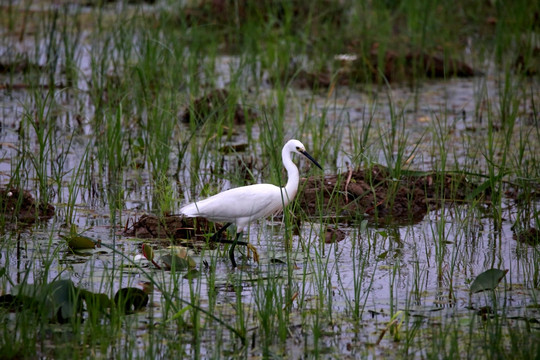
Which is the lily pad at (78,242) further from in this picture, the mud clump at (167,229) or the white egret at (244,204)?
the white egret at (244,204)

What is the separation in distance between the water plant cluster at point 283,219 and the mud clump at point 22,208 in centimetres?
2

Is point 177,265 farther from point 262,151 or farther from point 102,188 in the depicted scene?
point 262,151

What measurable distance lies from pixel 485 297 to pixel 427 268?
750 millimetres

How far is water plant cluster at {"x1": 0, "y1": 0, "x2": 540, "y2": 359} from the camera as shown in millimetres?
3928

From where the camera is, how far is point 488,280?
4.50 meters

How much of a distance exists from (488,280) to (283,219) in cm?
160

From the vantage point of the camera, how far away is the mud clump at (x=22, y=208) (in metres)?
5.61

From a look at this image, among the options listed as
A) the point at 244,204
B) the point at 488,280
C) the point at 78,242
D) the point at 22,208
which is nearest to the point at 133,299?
the point at 78,242

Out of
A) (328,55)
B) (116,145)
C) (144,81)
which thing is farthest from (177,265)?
(328,55)

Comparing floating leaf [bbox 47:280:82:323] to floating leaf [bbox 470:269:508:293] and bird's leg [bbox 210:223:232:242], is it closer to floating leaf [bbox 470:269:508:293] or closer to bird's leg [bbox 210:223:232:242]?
bird's leg [bbox 210:223:232:242]

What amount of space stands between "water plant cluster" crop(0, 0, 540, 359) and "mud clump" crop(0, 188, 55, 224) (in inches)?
0.7

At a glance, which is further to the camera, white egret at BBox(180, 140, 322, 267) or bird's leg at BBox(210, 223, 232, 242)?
bird's leg at BBox(210, 223, 232, 242)

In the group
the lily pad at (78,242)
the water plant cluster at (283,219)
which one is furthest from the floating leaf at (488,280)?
the lily pad at (78,242)

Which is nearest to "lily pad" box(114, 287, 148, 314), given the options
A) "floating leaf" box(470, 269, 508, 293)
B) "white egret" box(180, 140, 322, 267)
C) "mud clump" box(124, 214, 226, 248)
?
"white egret" box(180, 140, 322, 267)
